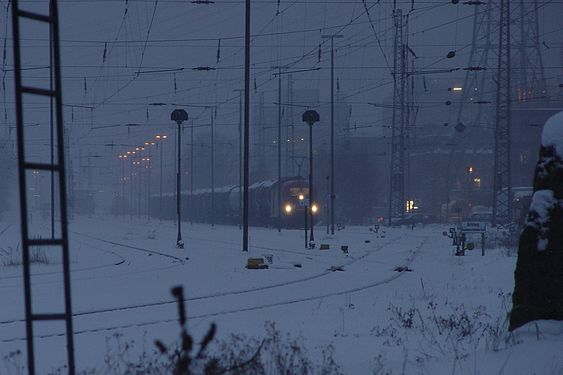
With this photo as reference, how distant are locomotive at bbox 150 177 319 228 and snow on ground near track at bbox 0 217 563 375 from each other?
21.6 m

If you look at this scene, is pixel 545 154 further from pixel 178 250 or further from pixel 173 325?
pixel 178 250

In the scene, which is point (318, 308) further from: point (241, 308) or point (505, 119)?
point (505, 119)

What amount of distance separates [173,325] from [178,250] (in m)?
19.9

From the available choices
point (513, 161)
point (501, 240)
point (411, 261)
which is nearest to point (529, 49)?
point (513, 161)

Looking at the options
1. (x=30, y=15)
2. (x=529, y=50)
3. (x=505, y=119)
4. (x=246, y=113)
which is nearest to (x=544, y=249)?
(x=30, y=15)

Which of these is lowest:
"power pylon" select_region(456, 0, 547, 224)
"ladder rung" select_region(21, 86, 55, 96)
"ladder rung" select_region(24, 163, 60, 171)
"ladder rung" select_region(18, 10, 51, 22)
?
"ladder rung" select_region(24, 163, 60, 171)

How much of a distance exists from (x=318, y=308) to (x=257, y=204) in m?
51.4

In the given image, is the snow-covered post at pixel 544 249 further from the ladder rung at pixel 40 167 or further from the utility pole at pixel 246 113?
the utility pole at pixel 246 113

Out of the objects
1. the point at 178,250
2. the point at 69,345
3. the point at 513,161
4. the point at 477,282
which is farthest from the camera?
the point at 513,161

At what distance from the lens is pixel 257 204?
212 feet

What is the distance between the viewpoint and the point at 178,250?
30.9 metres

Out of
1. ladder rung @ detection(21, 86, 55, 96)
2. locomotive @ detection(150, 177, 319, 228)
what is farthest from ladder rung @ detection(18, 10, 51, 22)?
locomotive @ detection(150, 177, 319, 228)

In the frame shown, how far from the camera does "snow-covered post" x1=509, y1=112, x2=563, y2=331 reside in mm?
8289

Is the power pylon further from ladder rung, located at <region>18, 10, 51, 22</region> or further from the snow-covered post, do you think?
ladder rung, located at <region>18, 10, 51, 22</region>
